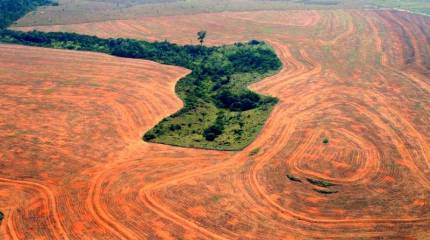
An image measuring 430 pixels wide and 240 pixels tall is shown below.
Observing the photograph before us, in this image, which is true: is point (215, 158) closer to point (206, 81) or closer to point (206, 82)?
point (206, 82)

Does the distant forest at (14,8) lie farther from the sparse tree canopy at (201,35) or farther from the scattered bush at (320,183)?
the scattered bush at (320,183)

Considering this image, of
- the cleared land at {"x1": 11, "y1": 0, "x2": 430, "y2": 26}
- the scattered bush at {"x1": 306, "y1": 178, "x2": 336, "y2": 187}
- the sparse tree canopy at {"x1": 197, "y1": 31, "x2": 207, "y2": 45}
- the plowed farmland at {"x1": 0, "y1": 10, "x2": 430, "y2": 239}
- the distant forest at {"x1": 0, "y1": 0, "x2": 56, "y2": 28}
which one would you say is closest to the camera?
the plowed farmland at {"x1": 0, "y1": 10, "x2": 430, "y2": 239}

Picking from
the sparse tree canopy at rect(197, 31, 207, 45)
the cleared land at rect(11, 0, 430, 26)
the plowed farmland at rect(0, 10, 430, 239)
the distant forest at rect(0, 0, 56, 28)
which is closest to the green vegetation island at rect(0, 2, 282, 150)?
the sparse tree canopy at rect(197, 31, 207, 45)

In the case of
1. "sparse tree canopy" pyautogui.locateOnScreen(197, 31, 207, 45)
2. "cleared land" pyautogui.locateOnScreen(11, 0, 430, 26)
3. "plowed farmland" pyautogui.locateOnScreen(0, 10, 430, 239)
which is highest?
"cleared land" pyautogui.locateOnScreen(11, 0, 430, 26)

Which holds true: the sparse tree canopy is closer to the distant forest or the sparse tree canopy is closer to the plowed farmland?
the plowed farmland

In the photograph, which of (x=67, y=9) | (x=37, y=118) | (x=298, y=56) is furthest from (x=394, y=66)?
(x=67, y=9)

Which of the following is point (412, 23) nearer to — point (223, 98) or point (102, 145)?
point (223, 98)
